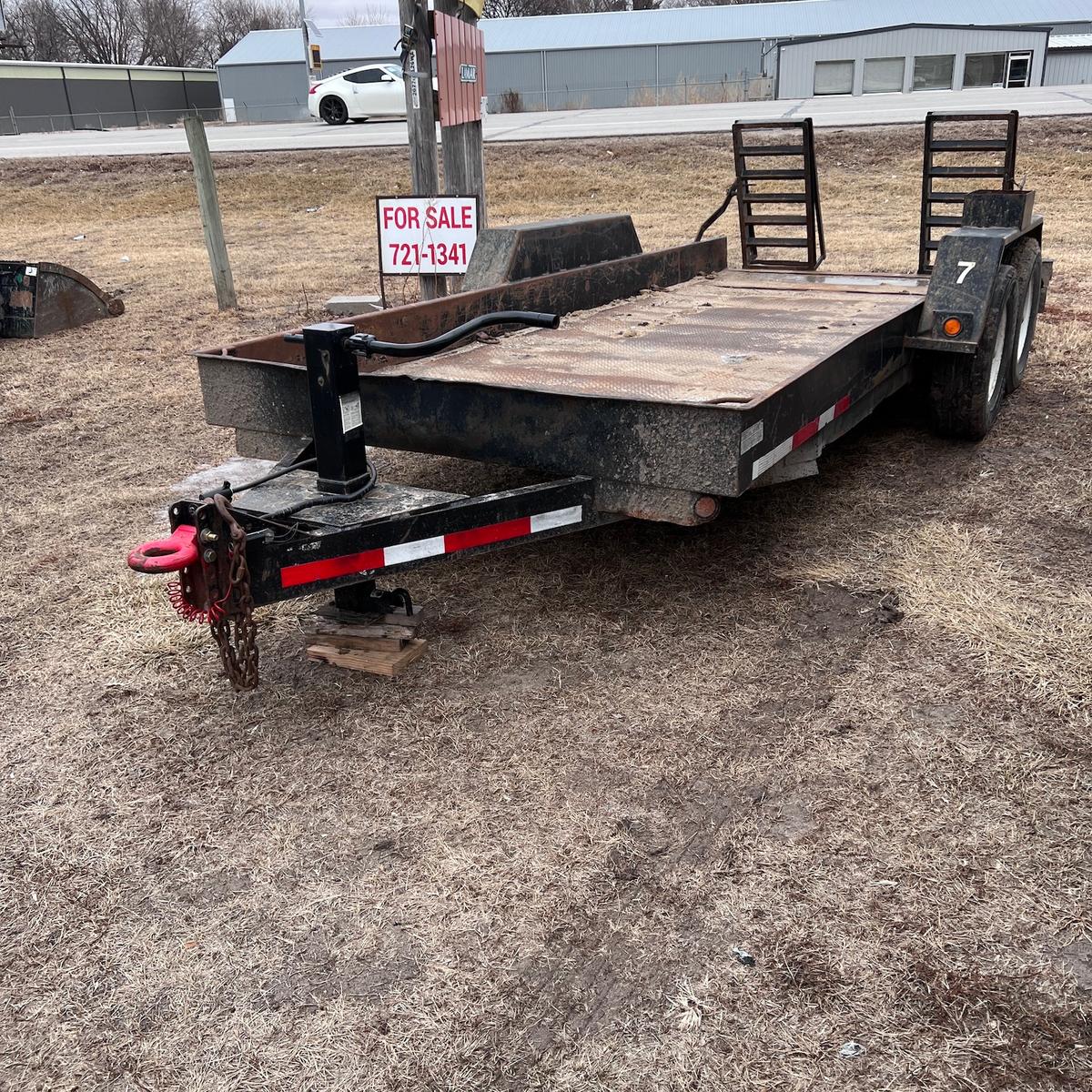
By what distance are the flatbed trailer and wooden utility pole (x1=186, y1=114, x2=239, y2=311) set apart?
4935 mm

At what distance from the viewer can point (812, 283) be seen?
628cm

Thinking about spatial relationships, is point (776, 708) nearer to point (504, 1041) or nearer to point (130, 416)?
point (504, 1041)

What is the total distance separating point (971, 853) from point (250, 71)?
1935 inches

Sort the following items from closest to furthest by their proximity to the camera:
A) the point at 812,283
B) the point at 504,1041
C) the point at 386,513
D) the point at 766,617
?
the point at 504,1041 < the point at 386,513 < the point at 766,617 < the point at 812,283

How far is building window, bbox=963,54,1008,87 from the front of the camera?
1494 inches

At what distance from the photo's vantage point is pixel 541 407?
10.9ft

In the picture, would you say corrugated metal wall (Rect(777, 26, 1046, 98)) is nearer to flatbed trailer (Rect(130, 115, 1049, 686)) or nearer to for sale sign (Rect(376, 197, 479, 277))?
for sale sign (Rect(376, 197, 479, 277))

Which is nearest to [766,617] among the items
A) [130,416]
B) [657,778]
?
[657,778]

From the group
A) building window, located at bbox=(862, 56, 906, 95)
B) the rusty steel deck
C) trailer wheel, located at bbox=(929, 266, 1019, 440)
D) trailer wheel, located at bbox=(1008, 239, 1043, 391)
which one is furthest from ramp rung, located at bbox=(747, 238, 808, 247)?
building window, located at bbox=(862, 56, 906, 95)

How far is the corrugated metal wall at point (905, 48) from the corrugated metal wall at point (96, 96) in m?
22.7

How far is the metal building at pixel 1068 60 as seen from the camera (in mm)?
38375

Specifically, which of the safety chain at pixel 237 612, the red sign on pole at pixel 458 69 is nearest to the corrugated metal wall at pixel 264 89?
the red sign on pole at pixel 458 69

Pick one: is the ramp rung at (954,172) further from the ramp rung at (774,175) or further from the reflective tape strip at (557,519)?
the reflective tape strip at (557,519)

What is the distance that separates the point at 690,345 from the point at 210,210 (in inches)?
243
